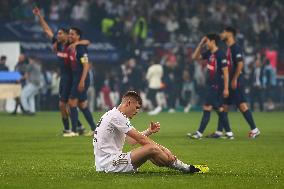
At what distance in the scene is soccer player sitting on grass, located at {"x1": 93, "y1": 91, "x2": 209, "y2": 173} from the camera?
42.8ft

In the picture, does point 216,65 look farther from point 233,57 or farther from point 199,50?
point 199,50

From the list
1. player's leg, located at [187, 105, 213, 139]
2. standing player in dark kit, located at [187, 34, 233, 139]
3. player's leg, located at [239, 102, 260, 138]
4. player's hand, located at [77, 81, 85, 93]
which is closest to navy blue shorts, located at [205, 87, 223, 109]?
standing player in dark kit, located at [187, 34, 233, 139]

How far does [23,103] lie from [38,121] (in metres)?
6.25

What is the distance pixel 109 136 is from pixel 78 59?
9667mm

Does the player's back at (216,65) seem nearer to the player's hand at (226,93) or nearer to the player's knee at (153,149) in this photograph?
the player's hand at (226,93)

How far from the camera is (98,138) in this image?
13.3 metres

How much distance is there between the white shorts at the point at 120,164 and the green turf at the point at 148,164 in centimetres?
16

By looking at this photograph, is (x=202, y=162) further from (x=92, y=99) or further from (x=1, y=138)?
(x=92, y=99)

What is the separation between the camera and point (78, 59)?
22719mm

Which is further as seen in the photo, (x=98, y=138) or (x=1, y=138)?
(x=1, y=138)

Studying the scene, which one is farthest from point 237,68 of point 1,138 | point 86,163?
point 86,163

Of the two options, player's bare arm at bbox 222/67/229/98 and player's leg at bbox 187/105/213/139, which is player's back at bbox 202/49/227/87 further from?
player's leg at bbox 187/105/213/139

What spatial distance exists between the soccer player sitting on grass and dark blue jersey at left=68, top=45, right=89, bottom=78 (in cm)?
937

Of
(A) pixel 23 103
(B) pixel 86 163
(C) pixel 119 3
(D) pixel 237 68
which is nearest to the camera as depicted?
(B) pixel 86 163
